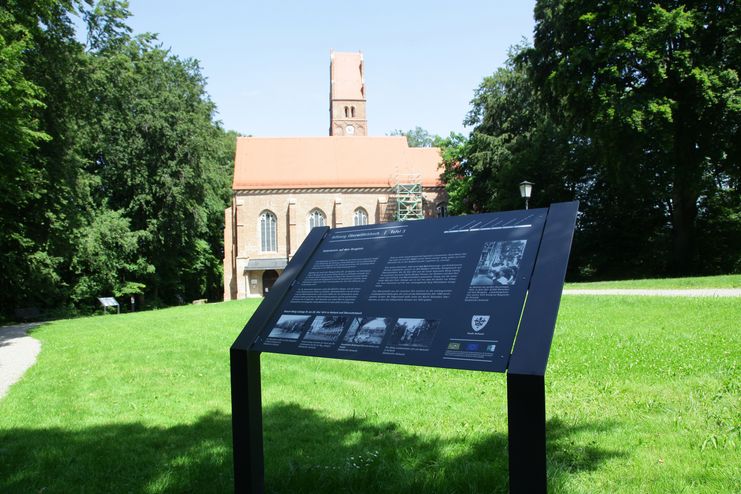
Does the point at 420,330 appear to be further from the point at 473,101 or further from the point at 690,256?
the point at 473,101

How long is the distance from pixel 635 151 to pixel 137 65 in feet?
59.7

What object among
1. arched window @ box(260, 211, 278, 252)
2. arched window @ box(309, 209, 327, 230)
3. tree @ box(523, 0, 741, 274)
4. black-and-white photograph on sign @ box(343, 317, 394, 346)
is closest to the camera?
black-and-white photograph on sign @ box(343, 317, 394, 346)

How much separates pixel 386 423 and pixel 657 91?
20.6 meters

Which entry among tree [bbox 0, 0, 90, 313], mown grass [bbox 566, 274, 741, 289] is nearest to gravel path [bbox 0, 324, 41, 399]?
tree [bbox 0, 0, 90, 313]

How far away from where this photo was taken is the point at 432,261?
3467mm

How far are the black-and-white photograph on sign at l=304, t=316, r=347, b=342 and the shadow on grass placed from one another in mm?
1119

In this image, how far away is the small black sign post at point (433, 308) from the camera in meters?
2.71

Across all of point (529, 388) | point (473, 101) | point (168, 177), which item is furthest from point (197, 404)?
point (473, 101)

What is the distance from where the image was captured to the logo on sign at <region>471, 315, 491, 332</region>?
292 centimetres

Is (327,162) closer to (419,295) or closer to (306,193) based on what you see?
(306,193)

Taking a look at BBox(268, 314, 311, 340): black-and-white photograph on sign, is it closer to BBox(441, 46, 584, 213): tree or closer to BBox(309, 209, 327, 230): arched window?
BBox(441, 46, 584, 213): tree

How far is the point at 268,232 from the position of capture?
4303 centimetres

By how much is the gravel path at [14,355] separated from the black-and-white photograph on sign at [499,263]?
674 centimetres

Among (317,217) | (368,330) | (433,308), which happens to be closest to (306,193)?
(317,217)
